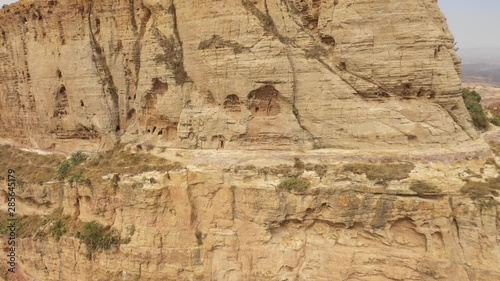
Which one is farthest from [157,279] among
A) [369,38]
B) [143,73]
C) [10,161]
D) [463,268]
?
[10,161]

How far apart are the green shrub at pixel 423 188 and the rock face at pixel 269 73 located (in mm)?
2352

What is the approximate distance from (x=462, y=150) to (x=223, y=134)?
9.96 m

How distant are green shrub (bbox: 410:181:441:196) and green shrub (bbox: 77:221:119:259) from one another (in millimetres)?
12237

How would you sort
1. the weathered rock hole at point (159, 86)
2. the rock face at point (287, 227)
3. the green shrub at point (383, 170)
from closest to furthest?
the rock face at point (287, 227) < the green shrub at point (383, 170) < the weathered rock hole at point (159, 86)

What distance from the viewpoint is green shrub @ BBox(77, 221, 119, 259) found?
16.3 metres

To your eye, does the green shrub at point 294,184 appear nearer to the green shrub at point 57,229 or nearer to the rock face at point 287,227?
the rock face at point 287,227

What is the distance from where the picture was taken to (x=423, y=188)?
43.5ft

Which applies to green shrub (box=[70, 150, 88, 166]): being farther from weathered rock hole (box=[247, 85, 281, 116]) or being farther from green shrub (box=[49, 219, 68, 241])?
weathered rock hole (box=[247, 85, 281, 116])

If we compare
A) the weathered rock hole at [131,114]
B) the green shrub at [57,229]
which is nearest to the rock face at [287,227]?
the green shrub at [57,229]

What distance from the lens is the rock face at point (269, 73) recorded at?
1516 cm

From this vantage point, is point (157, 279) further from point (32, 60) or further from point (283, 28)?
point (32, 60)

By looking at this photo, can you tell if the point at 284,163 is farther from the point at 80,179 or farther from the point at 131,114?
the point at 131,114

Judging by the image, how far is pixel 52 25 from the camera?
22.6 meters

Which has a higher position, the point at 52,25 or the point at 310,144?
the point at 52,25
